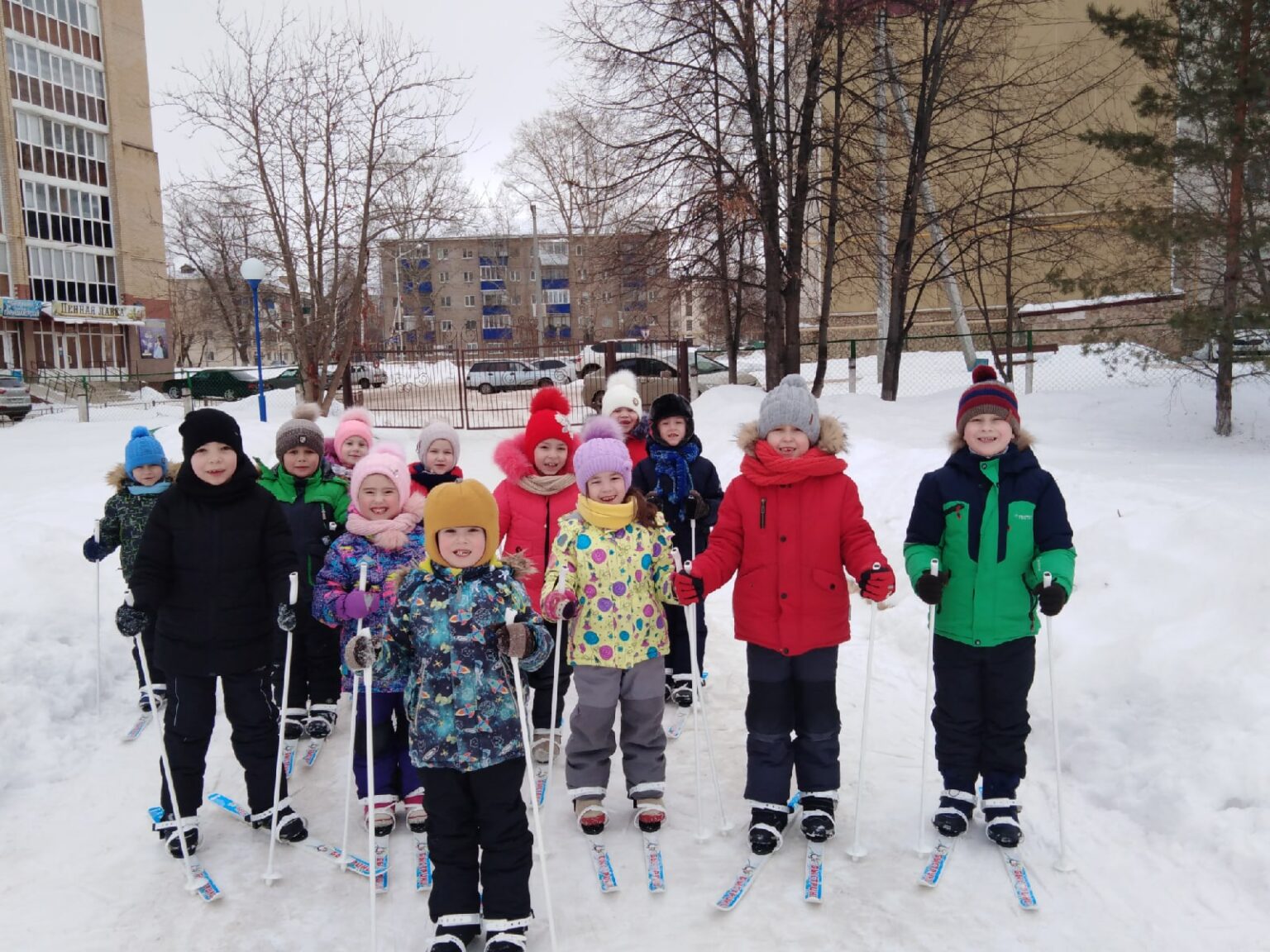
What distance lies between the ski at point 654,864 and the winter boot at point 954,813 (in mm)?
1178

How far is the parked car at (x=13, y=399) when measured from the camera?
2411cm

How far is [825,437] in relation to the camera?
3.86 m

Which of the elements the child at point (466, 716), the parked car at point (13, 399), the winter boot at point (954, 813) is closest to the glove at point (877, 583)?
the winter boot at point (954, 813)

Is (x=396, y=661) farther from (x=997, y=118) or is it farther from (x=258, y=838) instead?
(x=997, y=118)

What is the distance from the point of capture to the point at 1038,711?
16.1 ft

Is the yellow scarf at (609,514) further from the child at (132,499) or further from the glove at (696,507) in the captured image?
the child at (132,499)

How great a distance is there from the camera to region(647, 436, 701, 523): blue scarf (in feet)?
17.5

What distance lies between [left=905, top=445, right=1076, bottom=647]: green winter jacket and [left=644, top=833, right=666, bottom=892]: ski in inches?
59.8

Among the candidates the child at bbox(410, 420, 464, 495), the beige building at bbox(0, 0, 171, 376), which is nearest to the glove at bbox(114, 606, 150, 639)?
the child at bbox(410, 420, 464, 495)

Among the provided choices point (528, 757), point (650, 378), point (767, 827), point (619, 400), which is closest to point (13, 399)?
point (650, 378)

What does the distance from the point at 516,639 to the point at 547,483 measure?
5.92 ft

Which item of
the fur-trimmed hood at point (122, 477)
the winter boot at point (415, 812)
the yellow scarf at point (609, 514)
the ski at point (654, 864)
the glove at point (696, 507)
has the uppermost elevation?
the fur-trimmed hood at point (122, 477)

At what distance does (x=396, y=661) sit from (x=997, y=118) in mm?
14180

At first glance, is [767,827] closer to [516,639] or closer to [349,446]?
[516,639]
